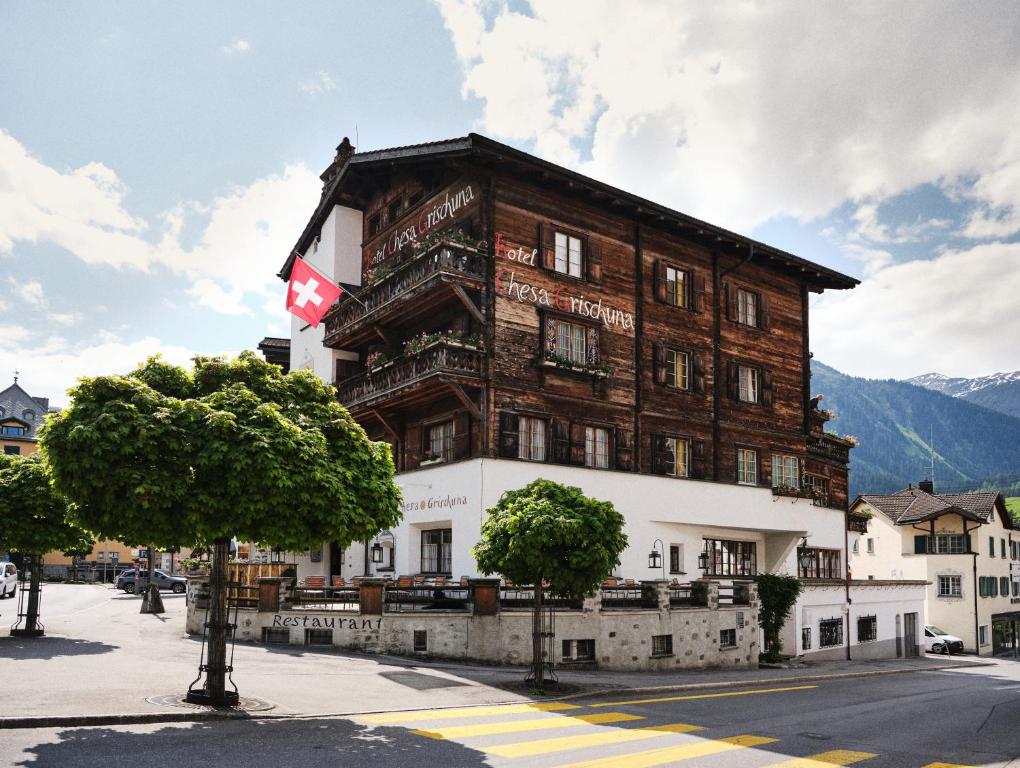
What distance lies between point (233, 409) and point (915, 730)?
1462cm

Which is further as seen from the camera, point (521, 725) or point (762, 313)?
point (762, 313)

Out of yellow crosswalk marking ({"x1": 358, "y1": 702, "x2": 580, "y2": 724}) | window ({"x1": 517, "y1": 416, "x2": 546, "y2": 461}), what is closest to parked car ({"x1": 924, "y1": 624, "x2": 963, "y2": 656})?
window ({"x1": 517, "y1": 416, "x2": 546, "y2": 461})

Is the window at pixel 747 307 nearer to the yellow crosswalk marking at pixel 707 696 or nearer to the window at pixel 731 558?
the window at pixel 731 558

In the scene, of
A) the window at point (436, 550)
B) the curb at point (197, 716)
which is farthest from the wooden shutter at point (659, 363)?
the curb at point (197, 716)

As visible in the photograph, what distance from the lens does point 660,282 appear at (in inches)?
1358

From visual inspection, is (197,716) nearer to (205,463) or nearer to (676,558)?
(205,463)

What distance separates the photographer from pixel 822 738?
16141 mm

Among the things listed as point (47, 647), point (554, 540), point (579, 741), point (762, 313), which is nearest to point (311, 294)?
point (47, 647)

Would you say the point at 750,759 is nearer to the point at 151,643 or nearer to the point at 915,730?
the point at 915,730

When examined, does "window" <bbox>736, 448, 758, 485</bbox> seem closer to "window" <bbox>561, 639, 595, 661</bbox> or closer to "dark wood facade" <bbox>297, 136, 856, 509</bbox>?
"dark wood facade" <bbox>297, 136, 856, 509</bbox>

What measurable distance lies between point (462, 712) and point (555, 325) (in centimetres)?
1651

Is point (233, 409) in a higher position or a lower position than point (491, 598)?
higher

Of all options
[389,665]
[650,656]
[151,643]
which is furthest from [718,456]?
[151,643]

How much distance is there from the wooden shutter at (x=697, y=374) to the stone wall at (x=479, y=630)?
10.0 m
